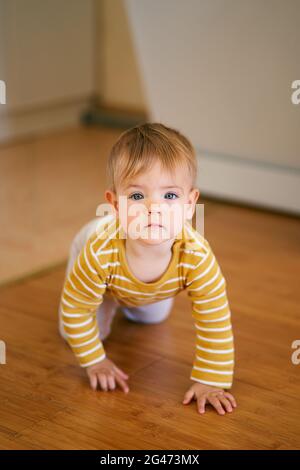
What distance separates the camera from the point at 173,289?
1.22 m

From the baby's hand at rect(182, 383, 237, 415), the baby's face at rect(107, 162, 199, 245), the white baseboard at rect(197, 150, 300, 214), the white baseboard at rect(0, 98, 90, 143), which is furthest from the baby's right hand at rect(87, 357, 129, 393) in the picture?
the white baseboard at rect(0, 98, 90, 143)

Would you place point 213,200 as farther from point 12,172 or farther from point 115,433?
point 115,433

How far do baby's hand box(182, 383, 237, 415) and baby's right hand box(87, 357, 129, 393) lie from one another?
0.35 ft

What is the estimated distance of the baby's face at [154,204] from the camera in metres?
1.09

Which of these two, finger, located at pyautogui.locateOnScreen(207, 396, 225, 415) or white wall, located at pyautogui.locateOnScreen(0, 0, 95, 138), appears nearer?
finger, located at pyautogui.locateOnScreen(207, 396, 225, 415)

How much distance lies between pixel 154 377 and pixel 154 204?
0.33m

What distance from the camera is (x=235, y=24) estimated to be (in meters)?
1.92

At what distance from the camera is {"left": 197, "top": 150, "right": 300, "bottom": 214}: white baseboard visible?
203cm

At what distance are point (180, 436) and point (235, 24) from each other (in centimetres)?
120

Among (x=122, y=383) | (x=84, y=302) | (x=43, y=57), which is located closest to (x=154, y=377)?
(x=122, y=383)

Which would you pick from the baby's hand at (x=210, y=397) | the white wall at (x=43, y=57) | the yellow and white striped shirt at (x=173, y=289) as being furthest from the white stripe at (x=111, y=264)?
the white wall at (x=43, y=57)

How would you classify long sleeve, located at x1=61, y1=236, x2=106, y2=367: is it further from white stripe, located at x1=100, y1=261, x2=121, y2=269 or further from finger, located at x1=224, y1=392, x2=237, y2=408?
finger, located at x1=224, y1=392, x2=237, y2=408

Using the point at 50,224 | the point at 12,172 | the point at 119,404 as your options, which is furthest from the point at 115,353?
the point at 12,172

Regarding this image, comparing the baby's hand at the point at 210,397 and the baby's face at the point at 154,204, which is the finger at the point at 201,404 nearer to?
the baby's hand at the point at 210,397
